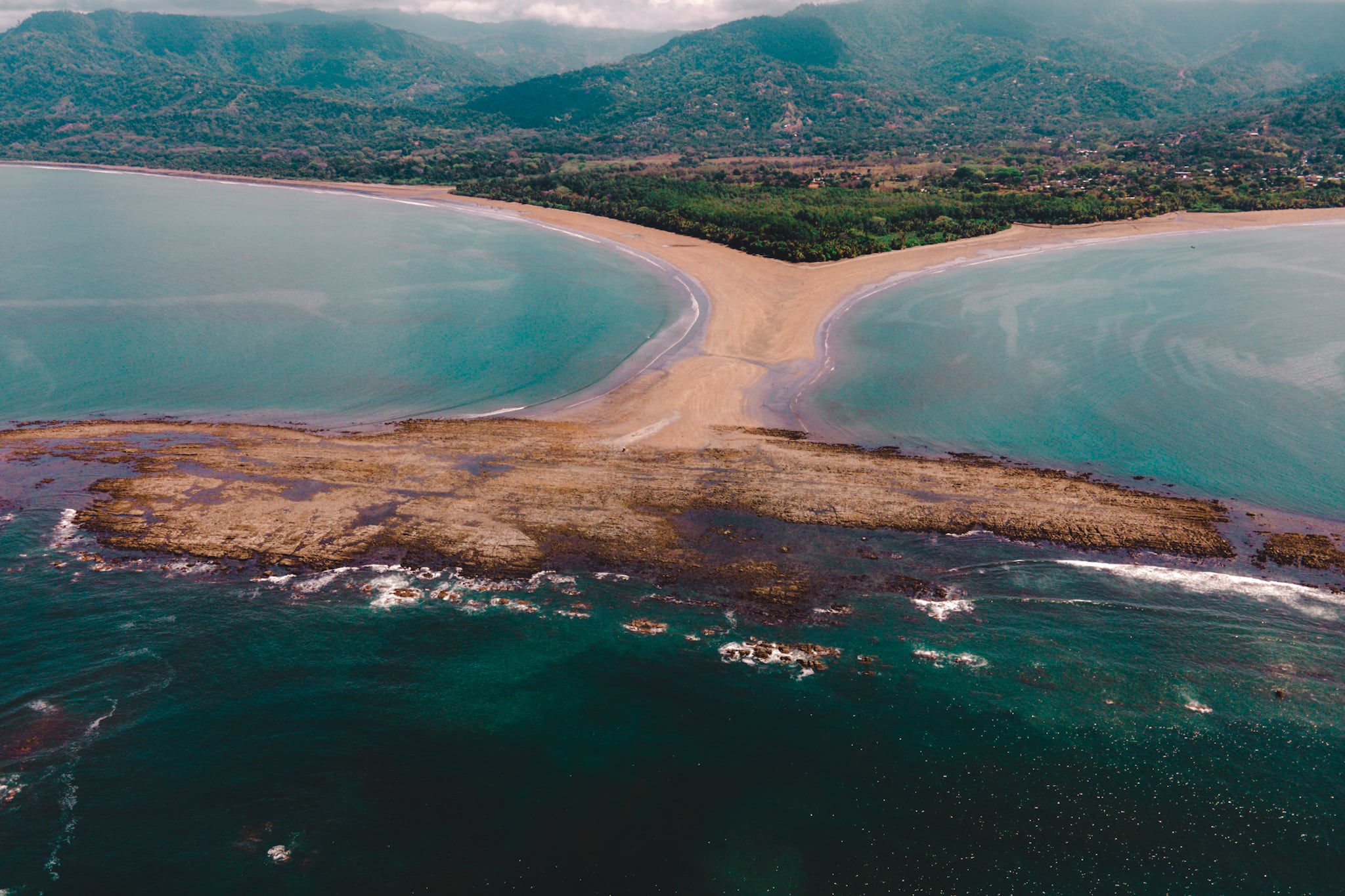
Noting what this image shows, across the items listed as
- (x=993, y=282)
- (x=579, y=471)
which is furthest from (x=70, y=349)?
(x=993, y=282)

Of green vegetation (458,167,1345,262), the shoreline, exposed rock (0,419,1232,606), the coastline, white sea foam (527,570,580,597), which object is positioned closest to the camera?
white sea foam (527,570,580,597)

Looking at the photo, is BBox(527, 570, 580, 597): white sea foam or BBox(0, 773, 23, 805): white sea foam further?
BBox(527, 570, 580, 597): white sea foam

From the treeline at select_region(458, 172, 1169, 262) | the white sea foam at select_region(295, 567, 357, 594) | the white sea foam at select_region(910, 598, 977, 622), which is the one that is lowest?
the white sea foam at select_region(295, 567, 357, 594)

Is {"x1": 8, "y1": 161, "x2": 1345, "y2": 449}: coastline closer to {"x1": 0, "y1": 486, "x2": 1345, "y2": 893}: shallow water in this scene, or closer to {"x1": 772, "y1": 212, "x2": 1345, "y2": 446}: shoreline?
{"x1": 772, "y1": 212, "x2": 1345, "y2": 446}: shoreline

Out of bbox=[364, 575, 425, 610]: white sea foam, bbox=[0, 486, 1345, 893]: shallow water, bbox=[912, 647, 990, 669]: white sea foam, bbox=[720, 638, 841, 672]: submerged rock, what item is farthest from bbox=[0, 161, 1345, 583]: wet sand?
bbox=[912, 647, 990, 669]: white sea foam

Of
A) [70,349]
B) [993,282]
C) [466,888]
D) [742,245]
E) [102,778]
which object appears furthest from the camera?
[742,245]

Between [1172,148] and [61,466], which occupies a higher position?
[1172,148]

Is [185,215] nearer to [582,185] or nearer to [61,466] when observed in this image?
[582,185]
